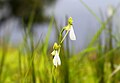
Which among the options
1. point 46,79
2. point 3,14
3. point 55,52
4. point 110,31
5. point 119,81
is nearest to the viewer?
point 55,52

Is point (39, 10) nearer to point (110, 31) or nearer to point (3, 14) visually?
point (3, 14)

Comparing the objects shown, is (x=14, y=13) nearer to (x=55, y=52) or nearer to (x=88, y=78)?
(x=88, y=78)

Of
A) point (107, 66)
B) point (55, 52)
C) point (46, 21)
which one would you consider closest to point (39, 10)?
point (46, 21)

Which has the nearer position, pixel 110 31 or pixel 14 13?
pixel 110 31

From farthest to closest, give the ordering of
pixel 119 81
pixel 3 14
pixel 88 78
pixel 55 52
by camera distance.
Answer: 1. pixel 3 14
2. pixel 88 78
3. pixel 119 81
4. pixel 55 52

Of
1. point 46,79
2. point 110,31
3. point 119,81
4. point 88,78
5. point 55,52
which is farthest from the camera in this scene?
point 88,78

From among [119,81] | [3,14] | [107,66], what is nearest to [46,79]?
[119,81]

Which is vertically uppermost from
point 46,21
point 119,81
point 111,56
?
point 46,21

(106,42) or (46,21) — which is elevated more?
(46,21)

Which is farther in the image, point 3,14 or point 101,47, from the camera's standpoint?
point 3,14
